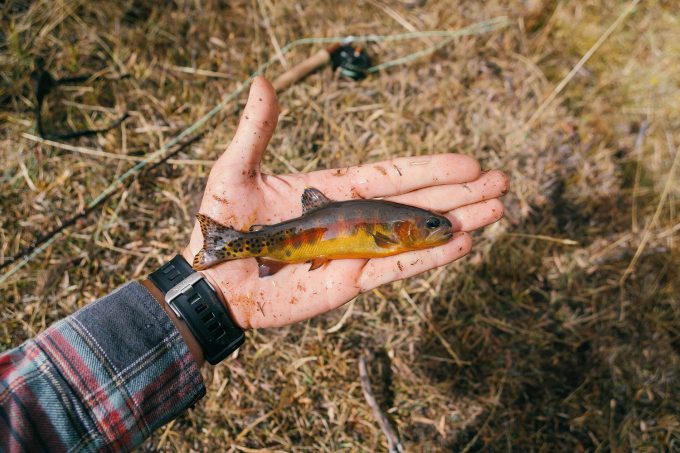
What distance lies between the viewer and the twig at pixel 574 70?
21.2ft

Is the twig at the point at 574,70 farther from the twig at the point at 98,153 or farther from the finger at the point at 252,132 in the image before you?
the twig at the point at 98,153

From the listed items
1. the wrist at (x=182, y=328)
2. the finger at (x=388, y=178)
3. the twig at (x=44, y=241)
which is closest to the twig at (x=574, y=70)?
the finger at (x=388, y=178)

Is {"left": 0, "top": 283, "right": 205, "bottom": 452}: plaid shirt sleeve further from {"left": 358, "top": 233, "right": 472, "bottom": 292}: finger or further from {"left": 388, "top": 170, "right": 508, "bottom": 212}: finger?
{"left": 388, "top": 170, "right": 508, "bottom": 212}: finger

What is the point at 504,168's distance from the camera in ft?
20.3

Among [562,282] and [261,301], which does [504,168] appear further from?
[261,301]

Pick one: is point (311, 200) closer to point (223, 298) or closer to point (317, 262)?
point (317, 262)

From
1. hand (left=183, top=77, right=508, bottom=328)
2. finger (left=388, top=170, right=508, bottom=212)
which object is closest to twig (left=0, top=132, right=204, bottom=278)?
hand (left=183, top=77, right=508, bottom=328)

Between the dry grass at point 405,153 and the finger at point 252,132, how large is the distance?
1.54 metres

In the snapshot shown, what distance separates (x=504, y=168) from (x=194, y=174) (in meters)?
3.83

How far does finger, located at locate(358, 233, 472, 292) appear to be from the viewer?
435 cm

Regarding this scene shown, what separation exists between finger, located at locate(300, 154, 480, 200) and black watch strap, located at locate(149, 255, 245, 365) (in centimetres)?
145

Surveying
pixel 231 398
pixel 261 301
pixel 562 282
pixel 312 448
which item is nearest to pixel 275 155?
pixel 261 301

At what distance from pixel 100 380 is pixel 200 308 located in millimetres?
900

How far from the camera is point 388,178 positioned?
4746mm
